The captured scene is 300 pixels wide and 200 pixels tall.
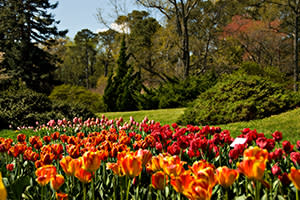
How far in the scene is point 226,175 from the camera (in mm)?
1313

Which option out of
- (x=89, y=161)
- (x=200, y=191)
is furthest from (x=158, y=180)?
(x=89, y=161)

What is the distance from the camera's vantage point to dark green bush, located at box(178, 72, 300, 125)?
7.46m

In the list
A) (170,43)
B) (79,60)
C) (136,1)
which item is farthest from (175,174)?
(79,60)

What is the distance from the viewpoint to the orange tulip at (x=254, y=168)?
1.20 metres

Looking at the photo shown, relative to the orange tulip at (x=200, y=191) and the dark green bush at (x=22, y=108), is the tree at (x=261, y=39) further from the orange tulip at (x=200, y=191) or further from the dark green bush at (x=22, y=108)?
the orange tulip at (x=200, y=191)

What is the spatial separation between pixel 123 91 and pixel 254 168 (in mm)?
14898

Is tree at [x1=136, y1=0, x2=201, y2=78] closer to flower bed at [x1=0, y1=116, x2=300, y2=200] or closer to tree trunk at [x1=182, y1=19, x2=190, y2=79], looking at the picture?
→ tree trunk at [x1=182, y1=19, x2=190, y2=79]

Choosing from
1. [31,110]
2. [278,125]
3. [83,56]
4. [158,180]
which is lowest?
[278,125]

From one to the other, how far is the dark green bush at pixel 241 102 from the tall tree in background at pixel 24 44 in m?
Answer: 21.9

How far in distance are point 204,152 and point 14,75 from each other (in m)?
26.9

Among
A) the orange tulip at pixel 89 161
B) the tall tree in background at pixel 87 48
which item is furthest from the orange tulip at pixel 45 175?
the tall tree in background at pixel 87 48

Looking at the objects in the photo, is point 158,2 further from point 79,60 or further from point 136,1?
point 79,60

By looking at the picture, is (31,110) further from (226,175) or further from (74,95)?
(226,175)

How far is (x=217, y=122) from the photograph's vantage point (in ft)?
25.6
